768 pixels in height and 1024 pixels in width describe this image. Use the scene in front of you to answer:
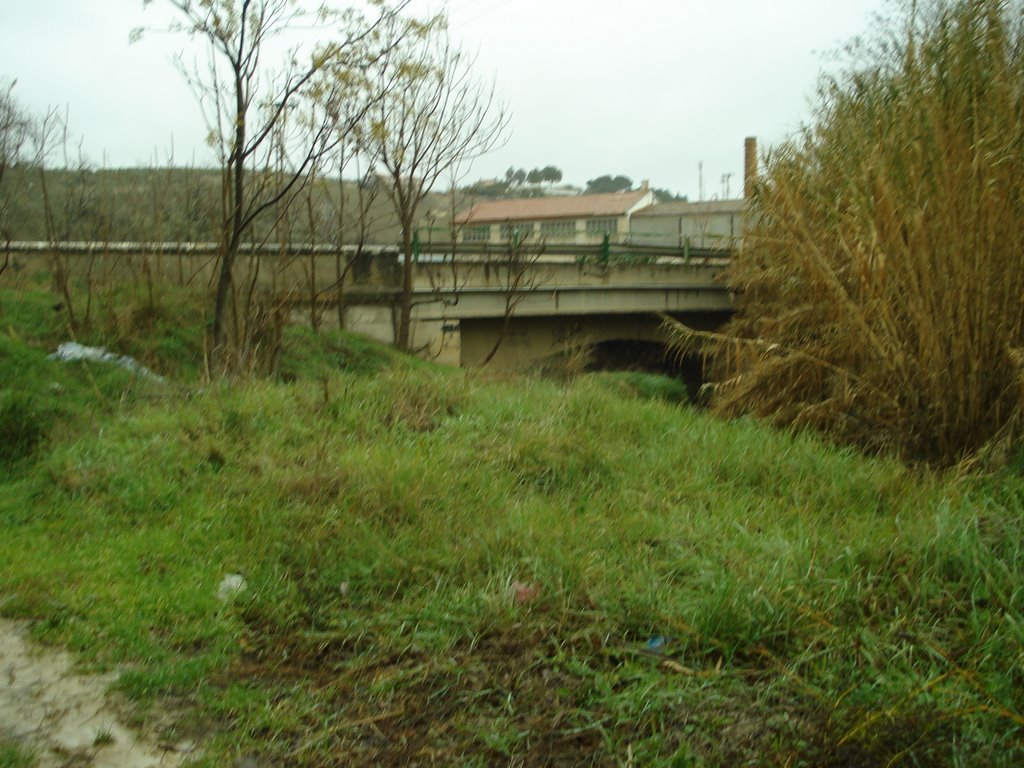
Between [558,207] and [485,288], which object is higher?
[558,207]

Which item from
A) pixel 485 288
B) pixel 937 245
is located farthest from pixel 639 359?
pixel 937 245

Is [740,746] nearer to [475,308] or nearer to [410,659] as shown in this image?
[410,659]

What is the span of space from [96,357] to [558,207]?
99.2 ft

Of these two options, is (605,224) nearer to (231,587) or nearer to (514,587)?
(231,587)

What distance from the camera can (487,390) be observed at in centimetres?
930

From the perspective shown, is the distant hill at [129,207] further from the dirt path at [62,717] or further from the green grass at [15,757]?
the green grass at [15,757]

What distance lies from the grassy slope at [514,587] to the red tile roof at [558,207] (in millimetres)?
30650

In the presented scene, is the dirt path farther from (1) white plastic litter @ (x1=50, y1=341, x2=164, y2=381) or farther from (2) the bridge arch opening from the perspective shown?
(2) the bridge arch opening

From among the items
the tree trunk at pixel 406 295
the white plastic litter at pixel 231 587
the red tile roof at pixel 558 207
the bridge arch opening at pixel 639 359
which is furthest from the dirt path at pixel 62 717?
the red tile roof at pixel 558 207

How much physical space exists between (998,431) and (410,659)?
16.8 feet

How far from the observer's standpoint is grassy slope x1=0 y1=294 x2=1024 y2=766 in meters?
3.82

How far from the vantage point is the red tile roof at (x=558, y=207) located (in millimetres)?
38625

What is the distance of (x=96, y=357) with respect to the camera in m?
10.8

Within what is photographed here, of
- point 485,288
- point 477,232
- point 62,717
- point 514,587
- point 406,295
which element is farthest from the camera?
point 477,232
